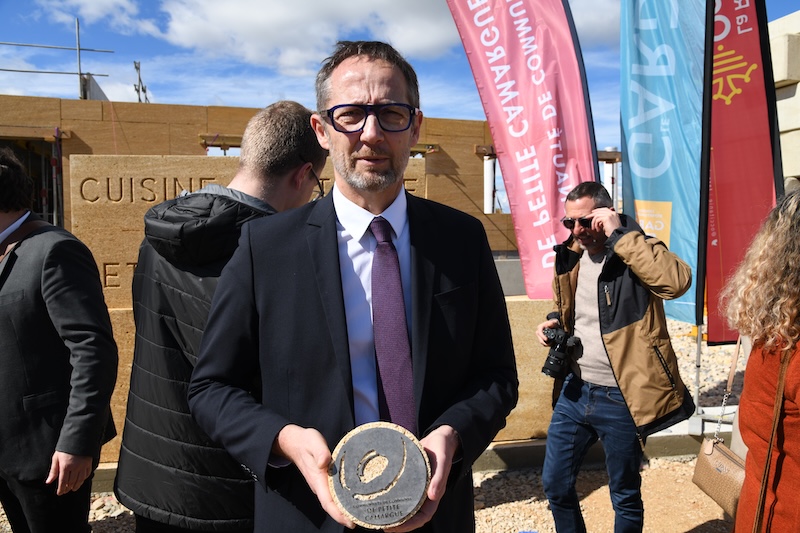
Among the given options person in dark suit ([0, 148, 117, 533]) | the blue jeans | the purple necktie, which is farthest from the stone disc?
the blue jeans

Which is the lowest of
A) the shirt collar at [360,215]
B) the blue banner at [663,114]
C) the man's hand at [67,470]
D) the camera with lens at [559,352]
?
the man's hand at [67,470]

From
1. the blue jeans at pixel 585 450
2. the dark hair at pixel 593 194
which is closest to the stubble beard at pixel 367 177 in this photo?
the dark hair at pixel 593 194

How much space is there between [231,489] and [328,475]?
34.5 inches

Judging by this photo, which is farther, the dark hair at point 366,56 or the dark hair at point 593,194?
the dark hair at point 593,194

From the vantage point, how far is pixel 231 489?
1.93 m

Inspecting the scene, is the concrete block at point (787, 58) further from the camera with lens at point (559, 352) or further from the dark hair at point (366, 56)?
the dark hair at point (366, 56)

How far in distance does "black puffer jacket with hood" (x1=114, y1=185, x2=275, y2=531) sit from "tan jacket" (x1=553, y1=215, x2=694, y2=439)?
203 cm

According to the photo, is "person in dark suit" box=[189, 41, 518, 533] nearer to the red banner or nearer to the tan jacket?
the tan jacket

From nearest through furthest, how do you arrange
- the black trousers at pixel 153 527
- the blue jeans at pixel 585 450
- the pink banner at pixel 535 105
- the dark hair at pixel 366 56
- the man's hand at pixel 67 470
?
the dark hair at pixel 366 56
the black trousers at pixel 153 527
the man's hand at pixel 67 470
the blue jeans at pixel 585 450
the pink banner at pixel 535 105

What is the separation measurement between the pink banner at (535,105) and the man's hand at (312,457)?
4.15 metres

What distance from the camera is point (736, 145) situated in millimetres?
5406

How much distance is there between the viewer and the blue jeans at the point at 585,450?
3182mm

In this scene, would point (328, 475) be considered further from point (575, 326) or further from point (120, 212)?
point (120, 212)

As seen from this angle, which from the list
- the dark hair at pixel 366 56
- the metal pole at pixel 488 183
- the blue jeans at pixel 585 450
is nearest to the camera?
the dark hair at pixel 366 56
